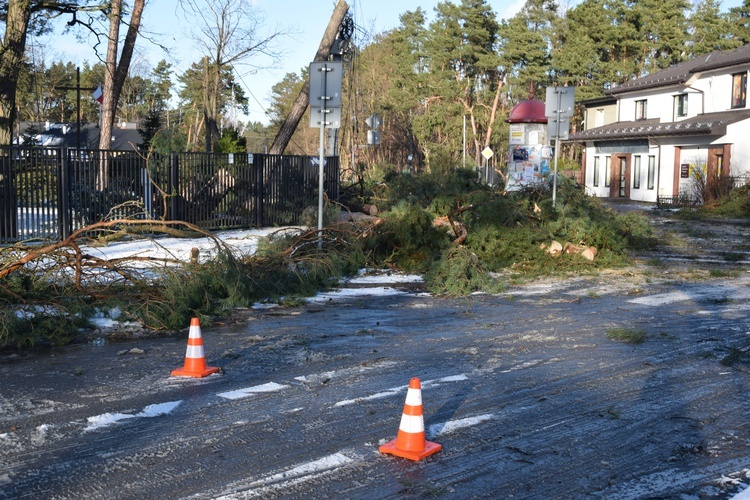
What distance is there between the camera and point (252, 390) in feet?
23.1

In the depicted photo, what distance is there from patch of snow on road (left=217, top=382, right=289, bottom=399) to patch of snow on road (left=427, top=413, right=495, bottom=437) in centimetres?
168

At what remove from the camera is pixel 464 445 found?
18.5 feet

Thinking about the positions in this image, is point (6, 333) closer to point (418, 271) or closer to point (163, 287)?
point (163, 287)

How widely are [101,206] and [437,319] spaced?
10.5 metres

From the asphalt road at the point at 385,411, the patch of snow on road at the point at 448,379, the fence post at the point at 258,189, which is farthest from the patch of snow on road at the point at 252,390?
the fence post at the point at 258,189

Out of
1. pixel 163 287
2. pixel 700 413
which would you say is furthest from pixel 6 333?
pixel 700 413

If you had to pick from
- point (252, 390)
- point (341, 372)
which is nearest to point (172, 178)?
point (341, 372)

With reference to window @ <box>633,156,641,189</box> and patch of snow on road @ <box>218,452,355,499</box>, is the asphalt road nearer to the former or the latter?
patch of snow on road @ <box>218,452,355,499</box>

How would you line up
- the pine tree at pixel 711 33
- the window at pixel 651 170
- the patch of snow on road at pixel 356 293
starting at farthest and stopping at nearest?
the pine tree at pixel 711 33 → the window at pixel 651 170 → the patch of snow on road at pixel 356 293

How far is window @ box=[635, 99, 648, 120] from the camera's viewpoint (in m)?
46.0

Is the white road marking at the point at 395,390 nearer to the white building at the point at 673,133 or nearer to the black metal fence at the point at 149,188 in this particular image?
the black metal fence at the point at 149,188

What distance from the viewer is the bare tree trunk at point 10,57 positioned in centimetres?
1792

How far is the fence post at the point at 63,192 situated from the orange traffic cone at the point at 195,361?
11.2 metres

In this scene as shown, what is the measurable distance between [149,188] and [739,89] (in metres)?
30.0
